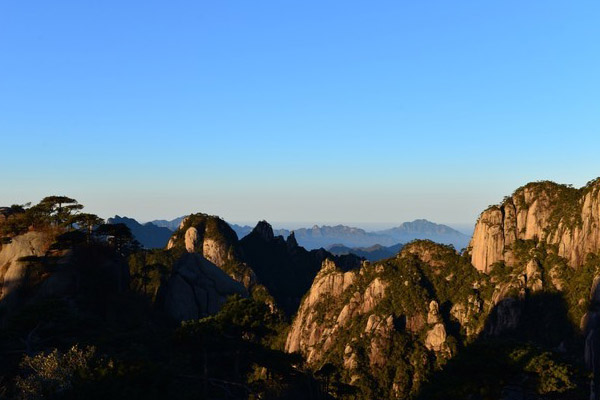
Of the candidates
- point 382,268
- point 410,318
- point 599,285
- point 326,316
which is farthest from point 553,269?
point 326,316

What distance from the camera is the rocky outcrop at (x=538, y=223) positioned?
480ft

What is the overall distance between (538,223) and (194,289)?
139690 millimetres

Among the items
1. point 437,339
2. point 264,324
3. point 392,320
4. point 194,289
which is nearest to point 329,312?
point 392,320

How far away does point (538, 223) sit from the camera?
166500mm

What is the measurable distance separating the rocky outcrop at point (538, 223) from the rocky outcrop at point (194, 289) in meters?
120

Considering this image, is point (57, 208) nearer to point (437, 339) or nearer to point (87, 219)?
point (87, 219)

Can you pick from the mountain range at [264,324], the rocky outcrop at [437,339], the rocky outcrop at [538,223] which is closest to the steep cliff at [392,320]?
the rocky outcrop at [437,339]

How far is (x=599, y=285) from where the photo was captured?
12644 centimetres

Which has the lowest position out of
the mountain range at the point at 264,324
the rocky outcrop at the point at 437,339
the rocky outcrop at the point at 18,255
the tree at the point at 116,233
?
the rocky outcrop at the point at 437,339

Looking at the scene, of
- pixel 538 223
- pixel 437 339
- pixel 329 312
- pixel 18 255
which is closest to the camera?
pixel 18 255

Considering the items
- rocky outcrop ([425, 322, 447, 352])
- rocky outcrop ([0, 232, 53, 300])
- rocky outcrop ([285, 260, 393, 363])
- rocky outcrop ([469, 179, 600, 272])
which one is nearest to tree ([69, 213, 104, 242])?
rocky outcrop ([0, 232, 53, 300])

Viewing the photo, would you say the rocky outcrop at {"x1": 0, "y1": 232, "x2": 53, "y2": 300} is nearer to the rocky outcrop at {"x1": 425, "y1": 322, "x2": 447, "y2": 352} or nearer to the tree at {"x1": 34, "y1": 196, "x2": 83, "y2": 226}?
the tree at {"x1": 34, "y1": 196, "x2": 83, "y2": 226}

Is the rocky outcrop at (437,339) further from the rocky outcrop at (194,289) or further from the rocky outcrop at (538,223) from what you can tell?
the rocky outcrop at (194,289)

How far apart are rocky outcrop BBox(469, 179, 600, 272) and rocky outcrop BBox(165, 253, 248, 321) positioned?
119989 millimetres
